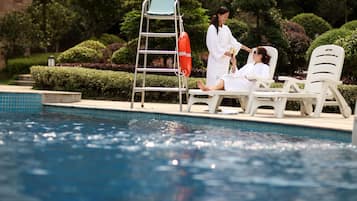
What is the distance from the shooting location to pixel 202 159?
4988 mm

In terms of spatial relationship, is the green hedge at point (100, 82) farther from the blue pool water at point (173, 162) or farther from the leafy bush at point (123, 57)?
the blue pool water at point (173, 162)

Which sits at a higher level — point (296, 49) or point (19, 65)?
point (296, 49)

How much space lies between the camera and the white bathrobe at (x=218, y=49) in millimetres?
9266

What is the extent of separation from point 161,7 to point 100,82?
9.34 ft

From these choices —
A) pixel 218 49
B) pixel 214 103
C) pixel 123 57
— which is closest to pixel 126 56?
pixel 123 57

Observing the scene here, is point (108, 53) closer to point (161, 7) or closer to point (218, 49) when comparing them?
point (161, 7)

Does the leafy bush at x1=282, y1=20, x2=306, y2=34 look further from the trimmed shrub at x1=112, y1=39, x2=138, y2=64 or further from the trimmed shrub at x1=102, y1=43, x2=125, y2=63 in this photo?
the trimmed shrub at x1=102, y1=43, x2=125, y2=63

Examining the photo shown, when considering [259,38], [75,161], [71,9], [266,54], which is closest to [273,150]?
[75,161]

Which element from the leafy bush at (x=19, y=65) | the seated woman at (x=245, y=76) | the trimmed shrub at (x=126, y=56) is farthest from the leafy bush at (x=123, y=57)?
the seated woman at (x=245, y=76)

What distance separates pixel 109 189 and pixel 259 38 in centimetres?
1117

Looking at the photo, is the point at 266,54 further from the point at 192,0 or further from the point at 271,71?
the point at 192,0

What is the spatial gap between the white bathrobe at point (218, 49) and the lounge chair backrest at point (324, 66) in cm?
118

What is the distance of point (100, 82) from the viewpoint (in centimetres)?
1165

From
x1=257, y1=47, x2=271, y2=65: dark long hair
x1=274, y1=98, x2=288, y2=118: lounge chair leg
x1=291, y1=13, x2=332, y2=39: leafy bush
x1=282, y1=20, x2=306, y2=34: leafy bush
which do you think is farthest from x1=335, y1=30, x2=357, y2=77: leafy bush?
x1=291, y1=13, x2=332, y2=39: leafy bush
